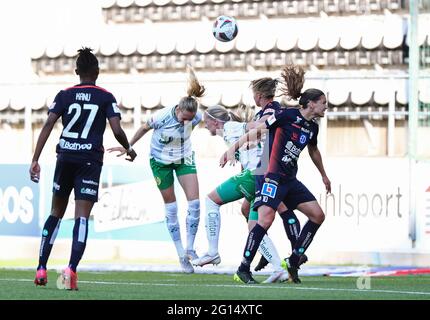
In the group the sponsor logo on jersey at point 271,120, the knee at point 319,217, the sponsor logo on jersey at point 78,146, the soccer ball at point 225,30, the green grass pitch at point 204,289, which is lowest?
the green grass pitch at point 204,289

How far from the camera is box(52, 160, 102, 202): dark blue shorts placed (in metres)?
9.05

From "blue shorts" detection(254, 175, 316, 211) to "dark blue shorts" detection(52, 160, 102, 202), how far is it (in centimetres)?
168

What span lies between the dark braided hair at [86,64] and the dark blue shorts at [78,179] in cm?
68

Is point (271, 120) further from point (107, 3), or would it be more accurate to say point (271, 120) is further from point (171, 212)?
point (107, 3)

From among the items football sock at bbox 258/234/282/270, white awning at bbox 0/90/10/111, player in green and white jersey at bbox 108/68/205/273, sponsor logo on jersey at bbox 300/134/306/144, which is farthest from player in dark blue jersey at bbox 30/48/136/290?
white awning at bbox 0/90/10/111

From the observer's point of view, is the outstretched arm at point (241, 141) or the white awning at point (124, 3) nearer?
the outstretched arm at point (241, 141)

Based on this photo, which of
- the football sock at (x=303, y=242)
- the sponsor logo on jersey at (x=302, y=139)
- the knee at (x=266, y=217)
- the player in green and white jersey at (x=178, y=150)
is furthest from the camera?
the player in green and white jersey at (x=178, y=150)

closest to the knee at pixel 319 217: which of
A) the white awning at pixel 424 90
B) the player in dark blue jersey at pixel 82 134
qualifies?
the player in dark blue jersey at pixel 82 134

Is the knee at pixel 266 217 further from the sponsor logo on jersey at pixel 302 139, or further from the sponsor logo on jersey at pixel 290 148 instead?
the sponsor logo on jersey at pixel 302 139

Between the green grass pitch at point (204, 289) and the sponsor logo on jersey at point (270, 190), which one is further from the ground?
the sponsor logo on jersey at point (270, 190)

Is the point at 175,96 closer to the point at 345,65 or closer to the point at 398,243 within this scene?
the point at 345,65

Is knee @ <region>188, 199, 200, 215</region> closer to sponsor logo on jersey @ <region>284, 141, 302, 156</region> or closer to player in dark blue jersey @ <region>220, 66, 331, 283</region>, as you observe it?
player in dark blue jersey @ <region>220, 66, 331, 283</region>

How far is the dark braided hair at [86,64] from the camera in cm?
908

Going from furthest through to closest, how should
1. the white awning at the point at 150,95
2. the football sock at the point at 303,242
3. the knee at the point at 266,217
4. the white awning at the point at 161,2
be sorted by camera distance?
the white awning at the point at 161,2, the white awning at the point at 150,95, the football sock at the point at 303,242, the knee at the point at 266,217
